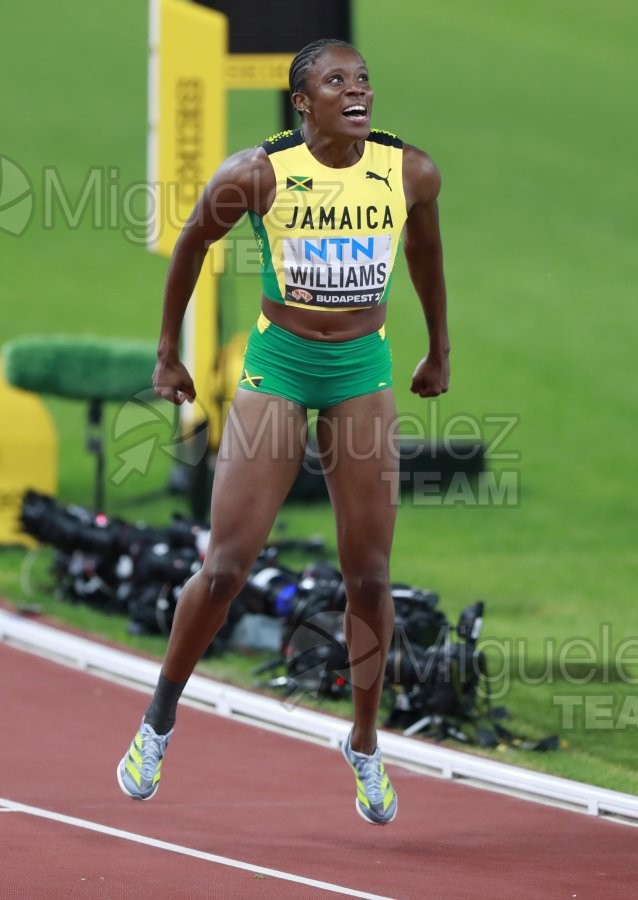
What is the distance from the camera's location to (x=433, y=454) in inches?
575

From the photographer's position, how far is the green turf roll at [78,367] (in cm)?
1185

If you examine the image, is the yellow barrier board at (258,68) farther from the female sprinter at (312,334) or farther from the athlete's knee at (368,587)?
the athlete's knee at (368,587)

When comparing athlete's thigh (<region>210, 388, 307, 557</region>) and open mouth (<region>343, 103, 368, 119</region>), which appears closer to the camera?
open mouth (<region>343, 103, 368, 119</region>)

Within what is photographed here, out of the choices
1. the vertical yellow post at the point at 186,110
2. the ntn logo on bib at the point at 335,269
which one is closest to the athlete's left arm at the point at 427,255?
the ntn logo on bib at the point at 335,269

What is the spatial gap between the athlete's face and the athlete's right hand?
0.89m

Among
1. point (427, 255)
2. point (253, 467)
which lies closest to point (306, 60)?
point (427, 255)

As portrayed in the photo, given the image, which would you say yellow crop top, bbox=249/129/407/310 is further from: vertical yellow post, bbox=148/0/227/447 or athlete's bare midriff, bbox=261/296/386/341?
vertical yellow post, bbox=148/0/227/447

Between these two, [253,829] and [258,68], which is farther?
[258,68]

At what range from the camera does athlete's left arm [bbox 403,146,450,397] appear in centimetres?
512

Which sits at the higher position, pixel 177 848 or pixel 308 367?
pixel 308 367

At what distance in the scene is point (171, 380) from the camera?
5.12m

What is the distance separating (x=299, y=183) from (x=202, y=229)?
356 millimetres

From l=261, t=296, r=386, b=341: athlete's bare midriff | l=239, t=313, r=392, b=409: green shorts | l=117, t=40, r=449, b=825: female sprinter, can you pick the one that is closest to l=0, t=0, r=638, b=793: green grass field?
l=117, t=40, r=449, b=825: female sprinter

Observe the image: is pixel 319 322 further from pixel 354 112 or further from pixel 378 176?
pixel 354 112
